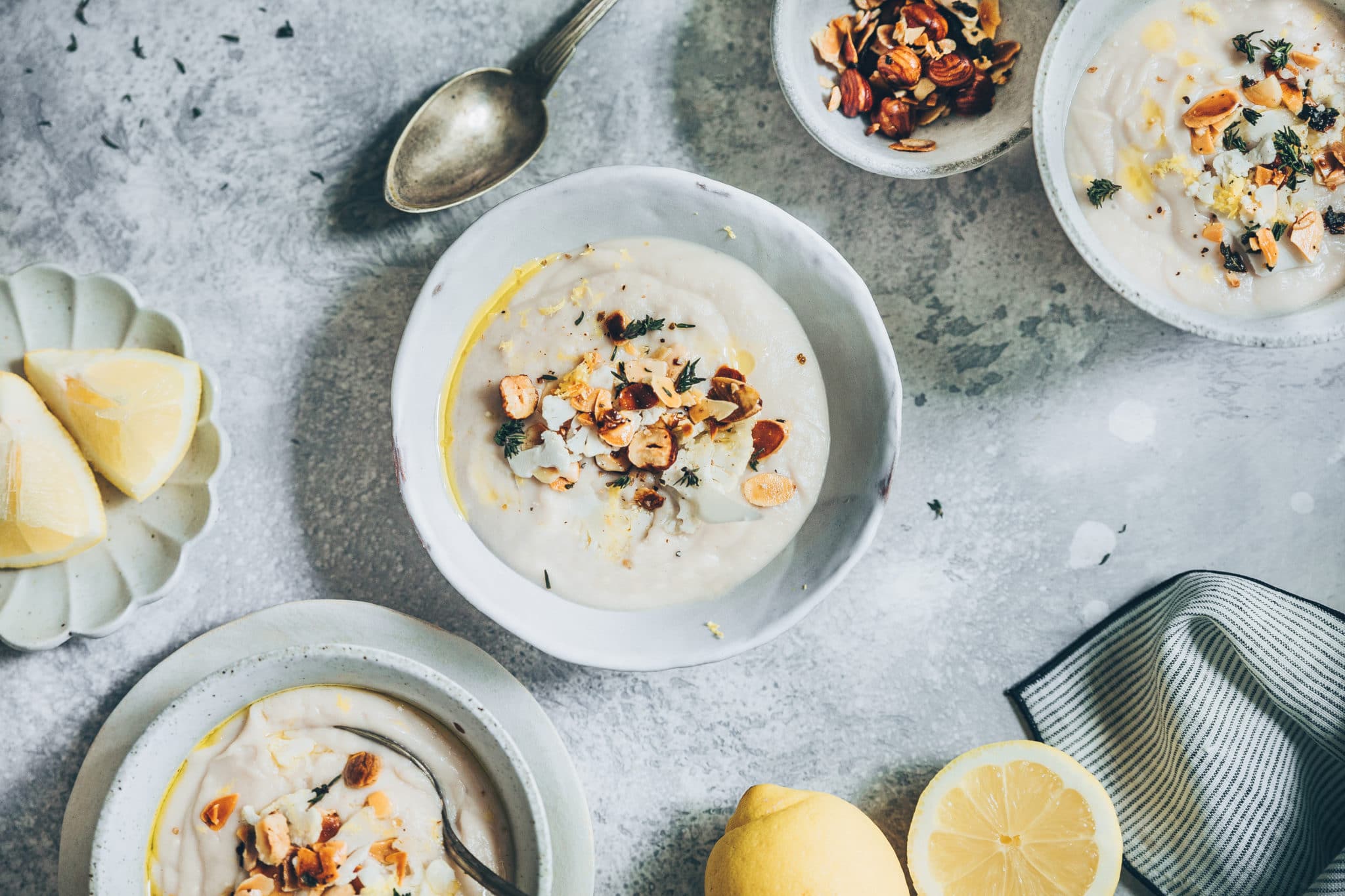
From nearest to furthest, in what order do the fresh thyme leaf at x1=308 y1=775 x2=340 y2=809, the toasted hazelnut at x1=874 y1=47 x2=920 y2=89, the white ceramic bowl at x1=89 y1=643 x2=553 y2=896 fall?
1. the white ceramic bowl at x1=89 y1=643 x2=553 y2=896
2. the fresh thyme leaf at x1=308 y1=775 x2=340 y2=809
3. the toasted hazelnut at x1=874 y1=47 x2=920 y2=89

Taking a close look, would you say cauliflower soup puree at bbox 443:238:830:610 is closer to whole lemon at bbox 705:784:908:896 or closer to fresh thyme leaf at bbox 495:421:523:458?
fresh thyme leaf at bbox 495:421:523:458

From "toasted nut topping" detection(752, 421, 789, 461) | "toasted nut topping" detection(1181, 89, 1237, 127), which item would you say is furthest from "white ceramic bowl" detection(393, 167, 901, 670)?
"toasted nut topping" detection(1181, 89, 1237, 127)

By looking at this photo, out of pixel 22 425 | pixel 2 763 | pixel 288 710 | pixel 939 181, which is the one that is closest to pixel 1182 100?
pixel 939 181

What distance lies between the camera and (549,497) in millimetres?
1684

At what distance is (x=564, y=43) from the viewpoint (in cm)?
174

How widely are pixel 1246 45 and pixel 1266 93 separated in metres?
0.10

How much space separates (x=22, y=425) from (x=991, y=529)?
1955mm

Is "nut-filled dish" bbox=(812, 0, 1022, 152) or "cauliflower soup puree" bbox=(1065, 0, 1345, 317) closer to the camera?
"cauliflower soup puree" bbox=(1065, 0, 1345, 317)

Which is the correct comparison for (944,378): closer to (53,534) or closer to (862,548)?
(862,548)

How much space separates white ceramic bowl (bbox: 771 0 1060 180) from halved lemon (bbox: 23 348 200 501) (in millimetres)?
1306

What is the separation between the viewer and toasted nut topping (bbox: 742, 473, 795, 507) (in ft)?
5.55

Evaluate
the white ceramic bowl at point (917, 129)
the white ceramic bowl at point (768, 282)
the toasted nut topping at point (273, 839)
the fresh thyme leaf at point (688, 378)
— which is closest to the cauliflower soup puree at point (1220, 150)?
the white ceramic bowl at point (917, 129)

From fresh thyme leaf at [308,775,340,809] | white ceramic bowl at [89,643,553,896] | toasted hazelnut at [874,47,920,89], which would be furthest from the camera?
toasted hazelnut at [874,47,920,89]

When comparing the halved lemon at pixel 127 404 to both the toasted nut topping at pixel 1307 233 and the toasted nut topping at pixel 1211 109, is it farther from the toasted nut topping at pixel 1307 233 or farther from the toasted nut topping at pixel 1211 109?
the toasted nut topping at pixel 1307 233
